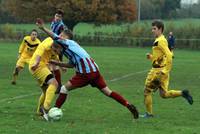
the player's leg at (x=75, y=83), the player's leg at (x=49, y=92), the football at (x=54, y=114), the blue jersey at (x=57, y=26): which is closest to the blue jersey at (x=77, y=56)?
the player's leg at (x=75, y=83)

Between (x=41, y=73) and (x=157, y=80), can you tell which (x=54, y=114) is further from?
(x=157, y=80)

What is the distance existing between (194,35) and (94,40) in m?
11.6

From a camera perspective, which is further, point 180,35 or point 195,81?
point 180,35

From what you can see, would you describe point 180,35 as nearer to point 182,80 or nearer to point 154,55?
point 182,80

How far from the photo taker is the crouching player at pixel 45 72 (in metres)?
12.5

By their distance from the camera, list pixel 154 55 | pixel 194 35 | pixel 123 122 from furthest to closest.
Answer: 1. pixel 194 35
2. pixel 154 55
3. pixel 123 122

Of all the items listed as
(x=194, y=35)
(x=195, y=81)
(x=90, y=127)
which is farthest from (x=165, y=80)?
(x=194, y=35)

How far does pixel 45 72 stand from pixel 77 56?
1034 millimetres

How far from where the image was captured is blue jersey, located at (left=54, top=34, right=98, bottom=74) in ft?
39.9

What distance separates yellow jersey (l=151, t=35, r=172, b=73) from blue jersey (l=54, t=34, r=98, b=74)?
1.57 meters

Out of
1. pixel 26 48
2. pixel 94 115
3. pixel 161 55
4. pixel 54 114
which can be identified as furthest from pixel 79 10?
pixel 54 114

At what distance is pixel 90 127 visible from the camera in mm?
11484

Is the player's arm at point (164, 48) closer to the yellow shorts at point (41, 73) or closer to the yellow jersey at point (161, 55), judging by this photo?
the yellow jersey at point (161, 55)

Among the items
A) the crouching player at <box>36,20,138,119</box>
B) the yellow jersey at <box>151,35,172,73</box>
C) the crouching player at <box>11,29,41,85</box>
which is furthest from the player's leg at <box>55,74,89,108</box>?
the crouching player at <box>11,29,41,85</box>
